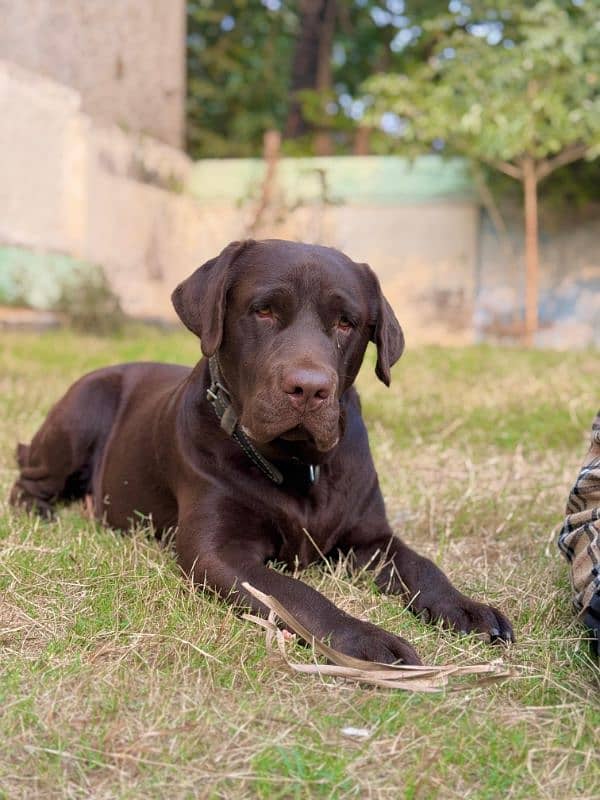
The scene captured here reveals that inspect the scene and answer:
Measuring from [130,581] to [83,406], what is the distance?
1.30 meters

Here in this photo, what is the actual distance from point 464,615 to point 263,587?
58 cm

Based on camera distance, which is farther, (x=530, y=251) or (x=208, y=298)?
(x=530, y=251)

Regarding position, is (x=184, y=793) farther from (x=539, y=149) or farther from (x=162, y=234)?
(x=162, y=234)

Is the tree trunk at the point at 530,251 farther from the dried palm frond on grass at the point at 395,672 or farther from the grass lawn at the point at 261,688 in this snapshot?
the dried palm frond on grass at the point at 395,672

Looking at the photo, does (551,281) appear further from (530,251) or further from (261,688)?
(261,688)

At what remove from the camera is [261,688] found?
227 cm

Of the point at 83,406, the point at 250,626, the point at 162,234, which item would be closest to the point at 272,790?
the point at 250,626

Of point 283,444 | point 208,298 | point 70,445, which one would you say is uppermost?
point 208,298

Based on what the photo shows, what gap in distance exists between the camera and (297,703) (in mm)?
2195

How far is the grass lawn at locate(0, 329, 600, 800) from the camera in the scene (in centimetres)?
188

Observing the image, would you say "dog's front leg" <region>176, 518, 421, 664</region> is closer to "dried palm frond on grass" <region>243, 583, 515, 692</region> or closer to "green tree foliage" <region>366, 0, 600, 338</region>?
"dried palm frond on grass" <region>243, 583, 515, 692</region>

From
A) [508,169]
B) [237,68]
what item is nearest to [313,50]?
[237,68]

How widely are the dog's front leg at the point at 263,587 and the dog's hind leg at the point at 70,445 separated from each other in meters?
1.15

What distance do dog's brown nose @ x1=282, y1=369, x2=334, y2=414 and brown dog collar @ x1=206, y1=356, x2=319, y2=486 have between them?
391 millimetres
